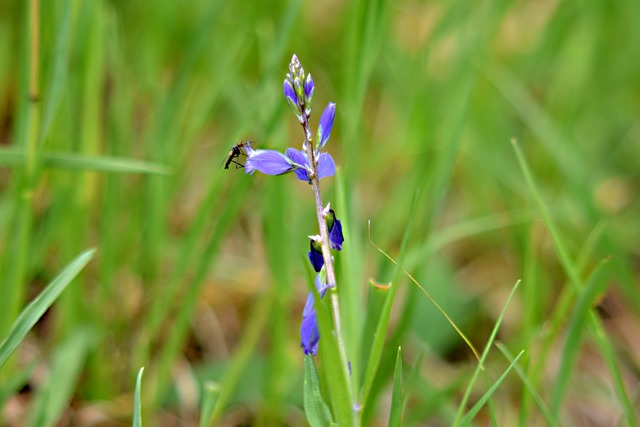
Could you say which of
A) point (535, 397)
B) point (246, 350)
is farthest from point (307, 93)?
point (246, 350)

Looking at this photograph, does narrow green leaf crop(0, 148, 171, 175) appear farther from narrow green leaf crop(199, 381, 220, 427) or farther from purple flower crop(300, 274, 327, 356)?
purple flower crop(300, 274, 327, 356)

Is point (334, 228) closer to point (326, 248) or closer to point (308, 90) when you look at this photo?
point (326, 248)

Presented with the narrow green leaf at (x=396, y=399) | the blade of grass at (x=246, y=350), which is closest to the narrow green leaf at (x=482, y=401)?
the narrow green leaf at (x=396, y=399)

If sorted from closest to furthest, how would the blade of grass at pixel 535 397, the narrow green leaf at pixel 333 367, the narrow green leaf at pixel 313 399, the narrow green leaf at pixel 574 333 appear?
the narrow green leaf at pixel 333 367 < the narrow green leaf at pixel 313 399 < the blade of grass at pixel 535 397 < the narrow green leaf at pixel 574 333

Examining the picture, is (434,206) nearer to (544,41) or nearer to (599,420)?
(599,420)

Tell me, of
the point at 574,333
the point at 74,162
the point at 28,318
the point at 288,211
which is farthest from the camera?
the point at 288,211

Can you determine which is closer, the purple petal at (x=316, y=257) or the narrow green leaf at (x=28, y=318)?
the purple petal at (x=316, y=257)

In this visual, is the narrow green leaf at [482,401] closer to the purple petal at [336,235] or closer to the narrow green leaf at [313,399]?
the narrow green leaf at [313,399]
